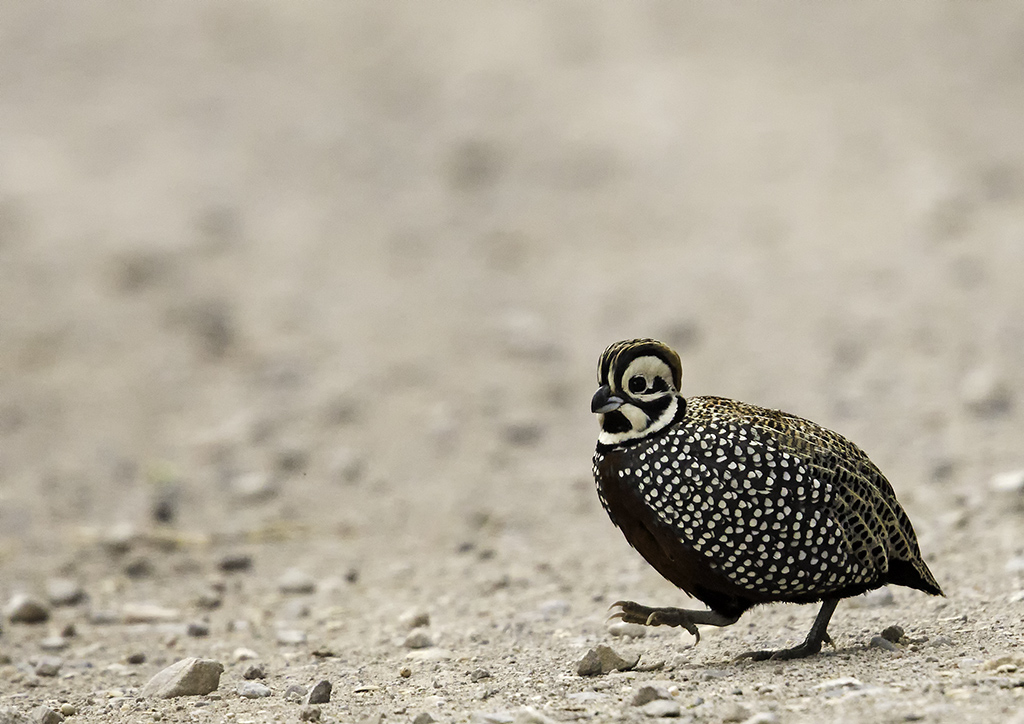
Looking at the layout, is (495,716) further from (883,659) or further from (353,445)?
(353,445)

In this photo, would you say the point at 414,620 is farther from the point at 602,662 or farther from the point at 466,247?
the point at 466,247

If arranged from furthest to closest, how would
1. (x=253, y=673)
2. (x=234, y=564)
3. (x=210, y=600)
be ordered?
(x=234, y=564) < (x=210, y=600) < (x=253, y=673)

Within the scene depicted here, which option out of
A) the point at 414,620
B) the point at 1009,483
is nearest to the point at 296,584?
the point at 414,620

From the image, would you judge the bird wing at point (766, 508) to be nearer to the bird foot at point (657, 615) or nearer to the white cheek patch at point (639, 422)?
the white cheek patch at point (639, 422)

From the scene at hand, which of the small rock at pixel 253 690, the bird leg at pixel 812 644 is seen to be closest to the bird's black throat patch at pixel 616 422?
the bird leg at pixel 812 644

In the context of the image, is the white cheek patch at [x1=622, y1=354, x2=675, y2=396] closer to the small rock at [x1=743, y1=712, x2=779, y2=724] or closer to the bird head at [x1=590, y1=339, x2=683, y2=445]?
the bird head at [x1=590, y1=339, x2=683, y2=445]

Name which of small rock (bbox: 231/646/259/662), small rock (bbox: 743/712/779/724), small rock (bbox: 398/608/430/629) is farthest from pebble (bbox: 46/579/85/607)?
small rock (bbox: 743/712/779/724)
